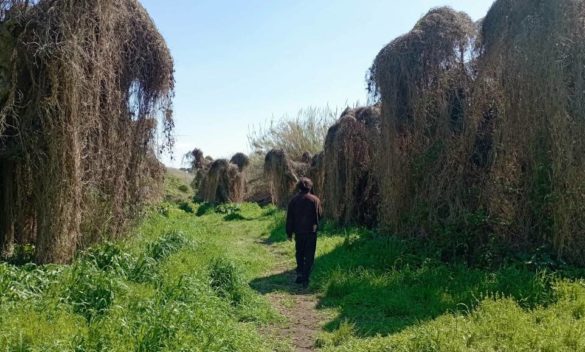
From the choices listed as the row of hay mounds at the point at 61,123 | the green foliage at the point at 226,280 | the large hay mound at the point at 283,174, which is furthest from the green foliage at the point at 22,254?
the large hay mound at the point at 283,174

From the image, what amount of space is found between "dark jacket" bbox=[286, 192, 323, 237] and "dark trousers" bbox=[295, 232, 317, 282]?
128 millimetres

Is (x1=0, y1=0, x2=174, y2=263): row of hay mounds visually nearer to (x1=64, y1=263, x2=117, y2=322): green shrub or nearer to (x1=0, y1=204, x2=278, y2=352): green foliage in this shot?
(x1=0, y1=204, x2=278, y2=352): green foliage

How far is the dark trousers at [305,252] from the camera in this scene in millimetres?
9367

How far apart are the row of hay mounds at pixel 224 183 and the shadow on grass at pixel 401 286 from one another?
20329mm

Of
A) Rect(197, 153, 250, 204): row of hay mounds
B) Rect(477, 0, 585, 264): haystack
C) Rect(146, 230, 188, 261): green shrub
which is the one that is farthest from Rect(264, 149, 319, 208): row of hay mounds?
Rect(477, 0, 585, 264): haystack

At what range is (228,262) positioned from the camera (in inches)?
327

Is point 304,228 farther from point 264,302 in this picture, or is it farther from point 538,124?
point 538,124

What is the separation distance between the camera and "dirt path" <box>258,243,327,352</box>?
20.8ft

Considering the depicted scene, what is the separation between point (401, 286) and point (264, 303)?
2.30 metres

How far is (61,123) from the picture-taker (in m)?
7.30

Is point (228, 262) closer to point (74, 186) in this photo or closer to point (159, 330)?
point (74, 186)

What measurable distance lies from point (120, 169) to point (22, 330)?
478 centimetres

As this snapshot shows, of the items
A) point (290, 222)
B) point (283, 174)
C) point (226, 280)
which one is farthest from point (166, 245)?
point (283, 174)

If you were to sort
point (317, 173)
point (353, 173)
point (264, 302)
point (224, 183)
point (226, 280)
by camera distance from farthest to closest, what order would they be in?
point (224, 183)
point (317, 173)
point (353, 173)
point (226, 280)
point (264, 302)
